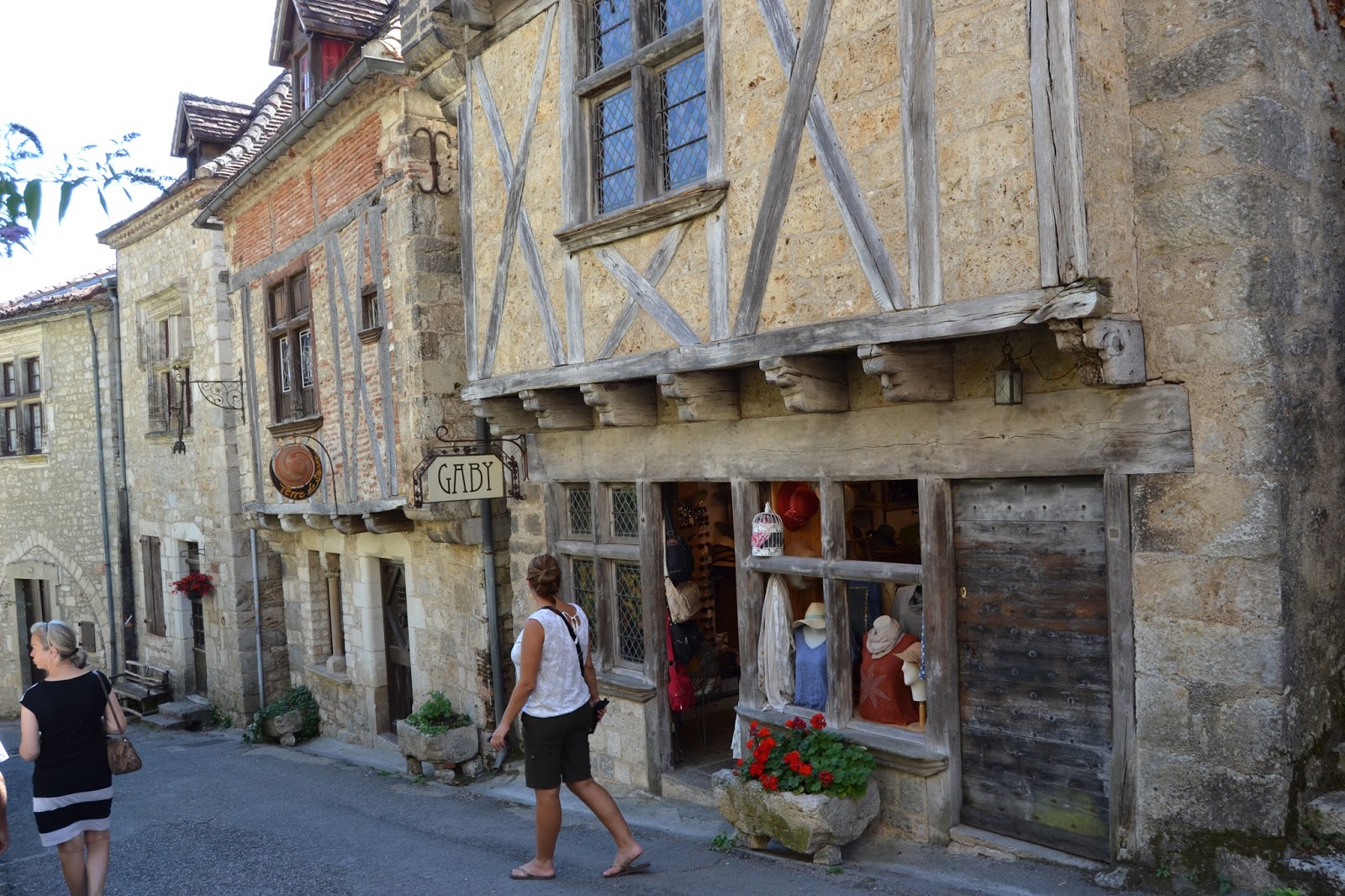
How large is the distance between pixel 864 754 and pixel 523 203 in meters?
4.02

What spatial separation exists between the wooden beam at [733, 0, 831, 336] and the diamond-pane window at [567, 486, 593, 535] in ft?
8.30

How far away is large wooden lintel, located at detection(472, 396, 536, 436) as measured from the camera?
756 cm

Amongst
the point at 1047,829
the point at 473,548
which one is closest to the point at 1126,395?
the point at 1047,829

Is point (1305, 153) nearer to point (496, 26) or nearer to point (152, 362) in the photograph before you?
point (496, 26)

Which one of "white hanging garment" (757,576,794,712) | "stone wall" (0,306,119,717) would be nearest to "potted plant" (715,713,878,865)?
"white hanging garment" (757,576,794,712)

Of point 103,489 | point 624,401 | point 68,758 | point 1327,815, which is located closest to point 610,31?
point 624,401

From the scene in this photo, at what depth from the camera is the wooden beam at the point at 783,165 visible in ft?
16.4

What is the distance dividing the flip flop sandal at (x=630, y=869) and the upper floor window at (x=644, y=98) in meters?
3.55

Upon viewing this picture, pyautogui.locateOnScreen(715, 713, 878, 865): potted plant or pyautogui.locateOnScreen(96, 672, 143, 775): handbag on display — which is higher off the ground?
pyautogui.locateOnScreen(96, 672, 143, 775): handbag on display

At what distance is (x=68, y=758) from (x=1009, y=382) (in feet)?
14.4

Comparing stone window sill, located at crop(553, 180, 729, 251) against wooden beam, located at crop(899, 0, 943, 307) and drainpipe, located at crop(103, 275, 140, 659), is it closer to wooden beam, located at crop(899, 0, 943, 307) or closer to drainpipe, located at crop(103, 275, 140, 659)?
wooden beam, located at crop(899, 0, 943, 307)

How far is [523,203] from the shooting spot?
7.05 metres

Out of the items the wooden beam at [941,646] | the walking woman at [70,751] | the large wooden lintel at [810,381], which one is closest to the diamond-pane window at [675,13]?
the large wooden lintel at [810,381]

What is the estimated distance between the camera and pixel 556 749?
5.03 meters
